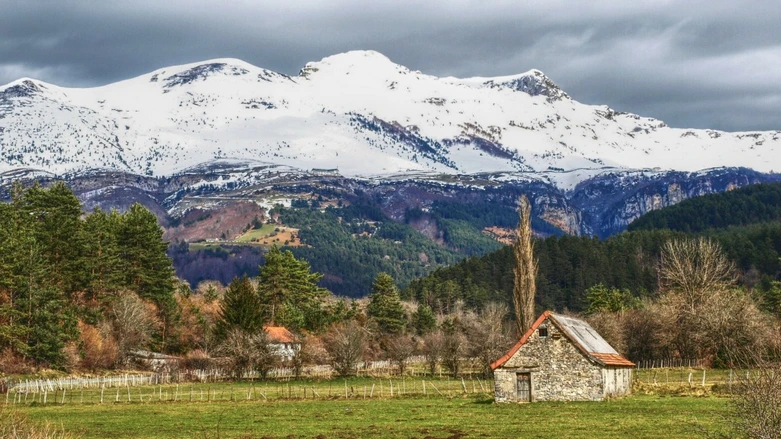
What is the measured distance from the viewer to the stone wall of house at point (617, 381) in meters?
57.7

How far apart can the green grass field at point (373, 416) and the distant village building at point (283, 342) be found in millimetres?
30870

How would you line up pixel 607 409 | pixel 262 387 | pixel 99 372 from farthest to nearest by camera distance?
pixel 99 372, pixel 262 387, pixel 607 409

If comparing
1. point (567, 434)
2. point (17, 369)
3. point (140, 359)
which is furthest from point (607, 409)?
point (140, 359)

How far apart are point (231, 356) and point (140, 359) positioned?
1427cm

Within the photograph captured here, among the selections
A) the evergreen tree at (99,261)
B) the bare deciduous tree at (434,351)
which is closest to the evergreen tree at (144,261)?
the evergreen tree at (99,261)

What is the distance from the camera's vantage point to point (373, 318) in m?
136

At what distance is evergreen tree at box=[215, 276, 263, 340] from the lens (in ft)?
353

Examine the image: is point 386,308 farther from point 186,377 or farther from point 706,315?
point 706,315

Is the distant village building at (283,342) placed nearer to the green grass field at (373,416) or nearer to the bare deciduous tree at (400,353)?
the bare deciduous tree at (400,353)

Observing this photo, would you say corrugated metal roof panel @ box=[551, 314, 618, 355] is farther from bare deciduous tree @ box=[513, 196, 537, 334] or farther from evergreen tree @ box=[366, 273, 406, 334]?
evergreen tree @ box=[366, 273, 406, 334]

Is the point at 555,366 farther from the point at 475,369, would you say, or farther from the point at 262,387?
the point at 475,369

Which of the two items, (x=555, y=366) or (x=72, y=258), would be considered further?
(x=72, y=258)

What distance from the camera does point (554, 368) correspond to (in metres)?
58.5

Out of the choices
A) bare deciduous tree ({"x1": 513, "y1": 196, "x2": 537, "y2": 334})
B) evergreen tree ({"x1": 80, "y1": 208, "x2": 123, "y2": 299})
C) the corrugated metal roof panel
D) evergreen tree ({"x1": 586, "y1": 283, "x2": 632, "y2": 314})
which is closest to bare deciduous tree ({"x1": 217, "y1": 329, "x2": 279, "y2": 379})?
evergreen tree ({"x1": 80, "y1": 208, "x2": 123, "y2": 299})
